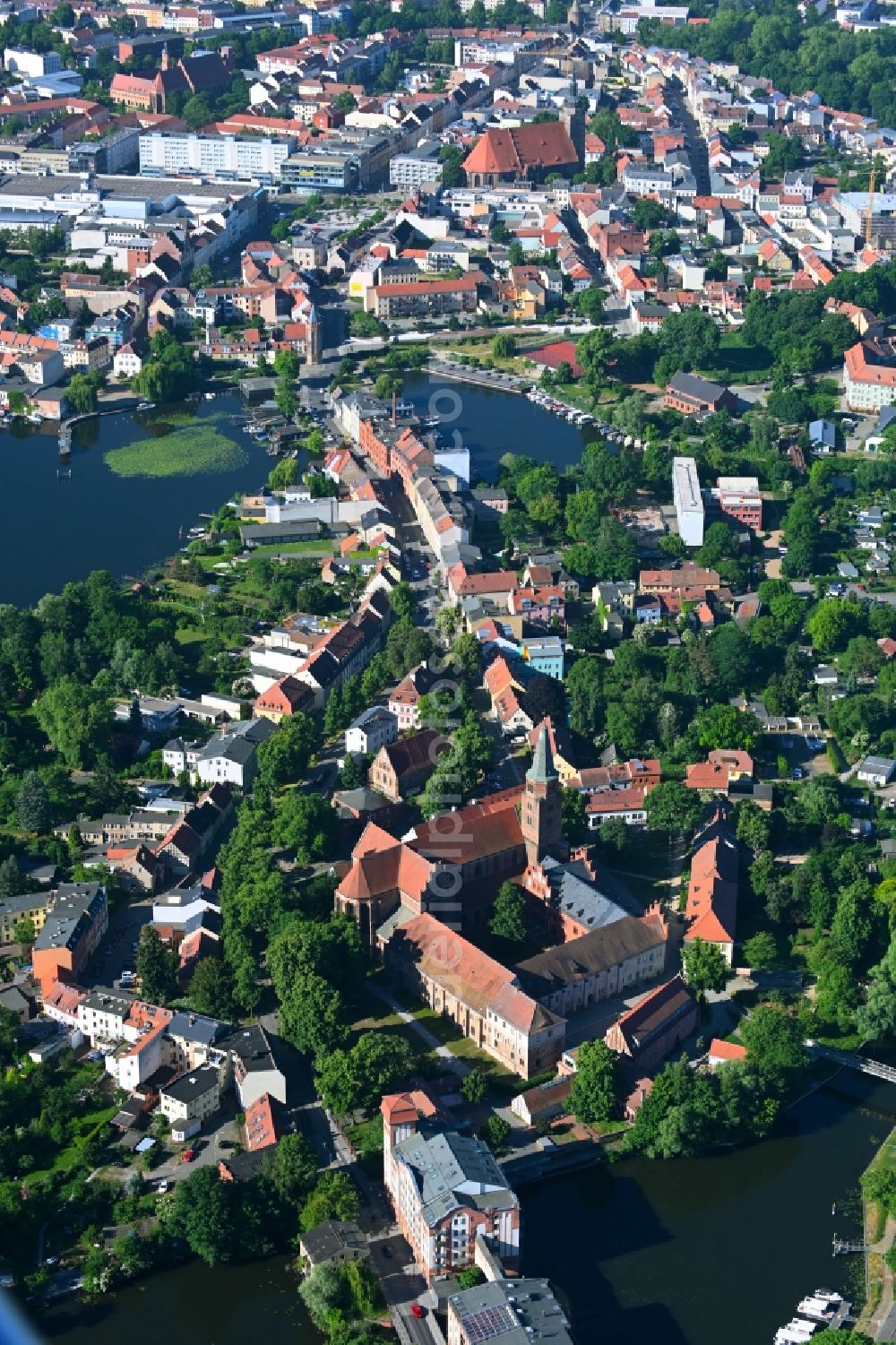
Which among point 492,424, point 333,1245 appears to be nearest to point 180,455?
point 492,424

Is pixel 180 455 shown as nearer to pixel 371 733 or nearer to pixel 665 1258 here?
pixel 371 733

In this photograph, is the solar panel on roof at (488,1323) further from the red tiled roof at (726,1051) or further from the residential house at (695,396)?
the residential house at (695,396)

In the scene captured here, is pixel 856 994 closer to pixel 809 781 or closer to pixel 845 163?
pixel 809 781

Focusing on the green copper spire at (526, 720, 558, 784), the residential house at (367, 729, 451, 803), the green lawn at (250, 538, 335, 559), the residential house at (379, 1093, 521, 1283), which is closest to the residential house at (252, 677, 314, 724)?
the residential house at (367, 729, 451, 803)

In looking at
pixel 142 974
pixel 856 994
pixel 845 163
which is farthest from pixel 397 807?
pixel 845 163

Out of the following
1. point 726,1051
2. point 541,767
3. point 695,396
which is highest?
point 541,767

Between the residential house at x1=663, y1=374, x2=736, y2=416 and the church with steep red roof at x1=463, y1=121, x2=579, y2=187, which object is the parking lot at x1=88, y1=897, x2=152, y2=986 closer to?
the residential house at x1=663, y1=374, x2=736, y2=416

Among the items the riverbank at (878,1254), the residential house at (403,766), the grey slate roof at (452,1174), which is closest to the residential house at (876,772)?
the residential house at (403,766)
